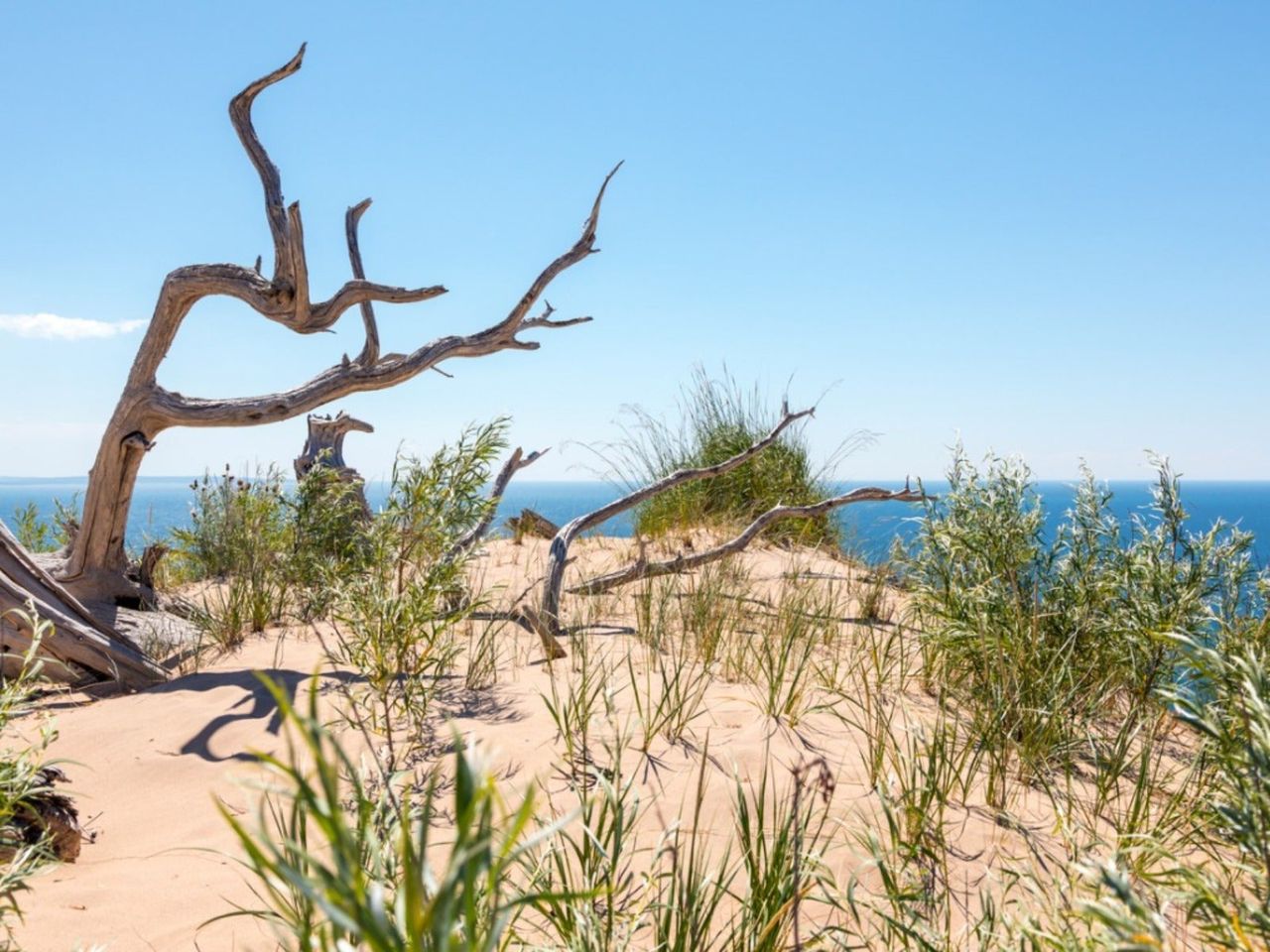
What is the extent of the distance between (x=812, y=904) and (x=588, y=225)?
617 centimetres

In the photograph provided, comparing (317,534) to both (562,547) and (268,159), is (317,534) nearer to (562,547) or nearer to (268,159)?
(562,547)

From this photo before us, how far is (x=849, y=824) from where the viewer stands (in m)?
2.54

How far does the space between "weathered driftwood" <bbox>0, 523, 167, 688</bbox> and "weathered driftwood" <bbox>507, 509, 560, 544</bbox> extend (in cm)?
491

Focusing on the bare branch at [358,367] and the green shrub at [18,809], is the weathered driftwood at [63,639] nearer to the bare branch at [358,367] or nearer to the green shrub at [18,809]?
the bare branch at [358,367]

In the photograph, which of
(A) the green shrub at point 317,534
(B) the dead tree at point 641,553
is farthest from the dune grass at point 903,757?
(A) the green shrub at point 317,534

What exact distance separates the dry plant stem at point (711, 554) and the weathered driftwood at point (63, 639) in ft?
9.06

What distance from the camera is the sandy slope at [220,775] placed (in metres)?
2.29

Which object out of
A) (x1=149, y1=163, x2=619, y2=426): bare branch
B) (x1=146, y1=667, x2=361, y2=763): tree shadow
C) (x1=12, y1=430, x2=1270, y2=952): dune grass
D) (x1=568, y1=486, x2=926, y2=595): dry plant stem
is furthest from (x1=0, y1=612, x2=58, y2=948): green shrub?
(x1=568, y1=486, x2=926, y2=595): dry plant stem

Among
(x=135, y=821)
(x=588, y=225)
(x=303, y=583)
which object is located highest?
(x=588, y=225)

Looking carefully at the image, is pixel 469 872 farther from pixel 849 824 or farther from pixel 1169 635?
pixel 849 824

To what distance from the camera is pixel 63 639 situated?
4.70m

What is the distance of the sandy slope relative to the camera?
229 centimetres

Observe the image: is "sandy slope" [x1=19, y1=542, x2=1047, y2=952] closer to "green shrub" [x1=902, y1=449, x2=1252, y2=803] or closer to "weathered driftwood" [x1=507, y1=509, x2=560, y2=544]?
"green shrub" [x1=902, y1=449, x2=1252, y2=803]

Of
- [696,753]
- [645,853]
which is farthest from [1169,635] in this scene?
[696,753]
